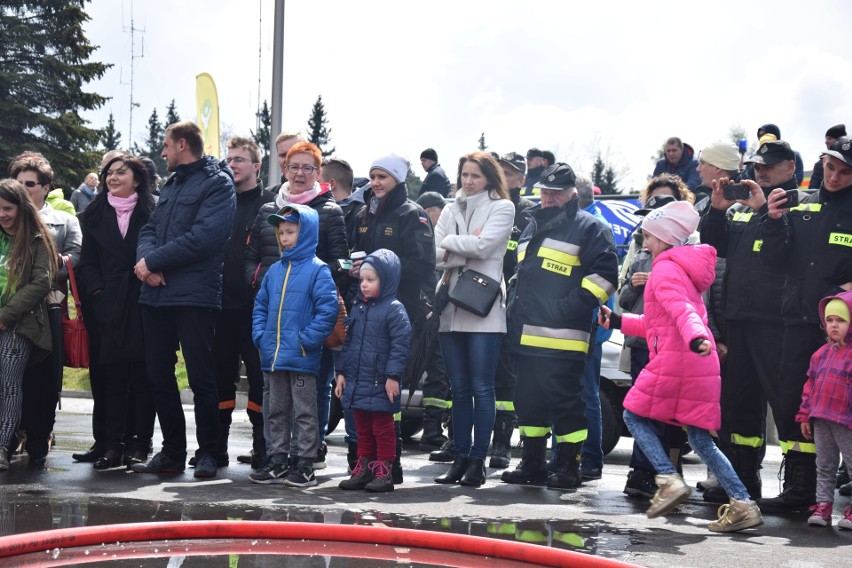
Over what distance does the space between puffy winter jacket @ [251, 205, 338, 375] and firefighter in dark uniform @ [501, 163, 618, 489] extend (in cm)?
151

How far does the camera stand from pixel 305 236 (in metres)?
8.00

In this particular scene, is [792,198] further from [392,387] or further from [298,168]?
[298,168]

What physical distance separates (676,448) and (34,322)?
4781 mm

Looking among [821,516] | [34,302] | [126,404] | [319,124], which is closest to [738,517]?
[821,516]

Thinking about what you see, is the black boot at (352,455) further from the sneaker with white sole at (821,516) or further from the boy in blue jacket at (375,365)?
the sneaker with white sole at (821,516)

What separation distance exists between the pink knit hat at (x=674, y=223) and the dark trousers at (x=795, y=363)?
3.30ft

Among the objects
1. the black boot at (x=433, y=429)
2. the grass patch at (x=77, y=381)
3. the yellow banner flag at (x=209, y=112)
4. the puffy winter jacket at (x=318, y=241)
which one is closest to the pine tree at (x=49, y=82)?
the yellow banner flag at (x=209, y=112)

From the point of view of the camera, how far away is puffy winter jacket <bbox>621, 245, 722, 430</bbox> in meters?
6.90

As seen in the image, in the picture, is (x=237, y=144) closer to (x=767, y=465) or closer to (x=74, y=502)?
(x=74, y=502)

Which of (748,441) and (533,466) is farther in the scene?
(533,466)

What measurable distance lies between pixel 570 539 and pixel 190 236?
11.4 feet

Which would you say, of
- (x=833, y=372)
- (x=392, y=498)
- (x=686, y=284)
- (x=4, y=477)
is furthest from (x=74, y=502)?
(x=833, y=372)

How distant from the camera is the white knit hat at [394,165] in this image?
8.48 metres

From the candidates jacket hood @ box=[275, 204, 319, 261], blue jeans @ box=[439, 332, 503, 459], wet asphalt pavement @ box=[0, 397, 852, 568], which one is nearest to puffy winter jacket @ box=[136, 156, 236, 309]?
jacket hood @ box=[275, 204, 319, 261]
